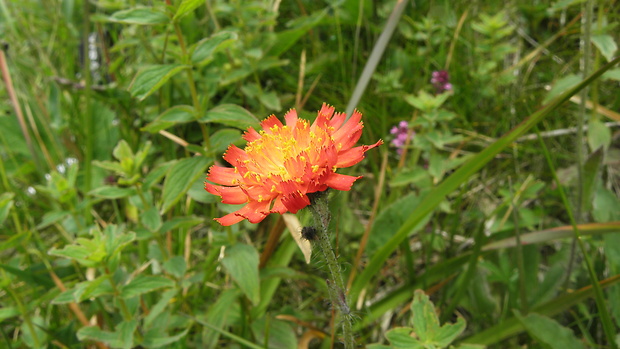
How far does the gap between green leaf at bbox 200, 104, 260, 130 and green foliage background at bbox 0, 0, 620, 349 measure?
0.03ft

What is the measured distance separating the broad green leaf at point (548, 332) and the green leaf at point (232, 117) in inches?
43.2

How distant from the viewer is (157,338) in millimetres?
1705

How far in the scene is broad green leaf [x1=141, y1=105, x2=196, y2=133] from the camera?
63.0 inches

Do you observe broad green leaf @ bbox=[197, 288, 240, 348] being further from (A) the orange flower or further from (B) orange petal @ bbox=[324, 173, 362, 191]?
(B) orange petal @ bbox=[324, 173, 362, 191]

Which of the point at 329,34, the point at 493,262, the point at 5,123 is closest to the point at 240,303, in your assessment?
the point at 493,262

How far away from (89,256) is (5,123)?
2028 mm

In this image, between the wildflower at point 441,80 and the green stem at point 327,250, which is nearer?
the green stem at point 327,250

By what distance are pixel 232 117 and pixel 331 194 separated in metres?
0.45

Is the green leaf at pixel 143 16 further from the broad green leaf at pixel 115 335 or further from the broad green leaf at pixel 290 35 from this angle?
the broad green leaf at pixel 290 35

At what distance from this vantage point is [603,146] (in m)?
1.84

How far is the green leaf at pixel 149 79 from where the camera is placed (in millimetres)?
1513

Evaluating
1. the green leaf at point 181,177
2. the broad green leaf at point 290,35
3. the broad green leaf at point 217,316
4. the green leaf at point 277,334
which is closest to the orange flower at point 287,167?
the green leaf at point 181,177

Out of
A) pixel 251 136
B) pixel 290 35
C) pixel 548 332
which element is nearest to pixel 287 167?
pixel 251 136

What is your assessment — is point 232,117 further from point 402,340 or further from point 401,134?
point 401,134
